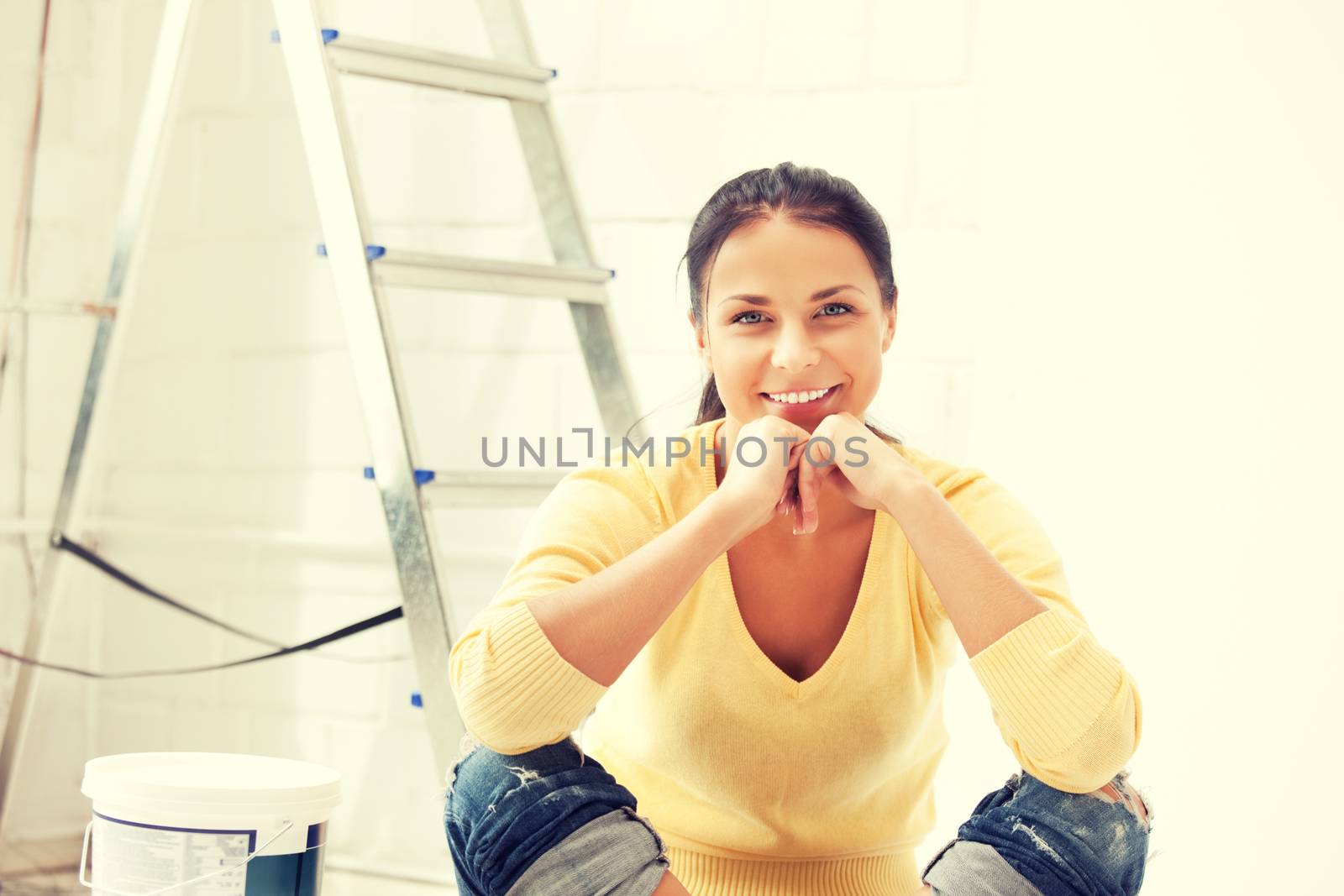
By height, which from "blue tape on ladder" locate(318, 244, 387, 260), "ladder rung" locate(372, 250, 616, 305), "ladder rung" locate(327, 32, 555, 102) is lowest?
"ladder rung" locate(372, 250, 616, 305)

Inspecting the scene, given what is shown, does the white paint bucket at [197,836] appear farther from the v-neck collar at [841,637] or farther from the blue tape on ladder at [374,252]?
the blue tape on ladder at [374,252]

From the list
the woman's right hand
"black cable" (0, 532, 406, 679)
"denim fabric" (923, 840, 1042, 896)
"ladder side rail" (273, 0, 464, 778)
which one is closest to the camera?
"denim fabric" (923, 840, 1042, 896)

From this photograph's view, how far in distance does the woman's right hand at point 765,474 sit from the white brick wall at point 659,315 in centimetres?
51

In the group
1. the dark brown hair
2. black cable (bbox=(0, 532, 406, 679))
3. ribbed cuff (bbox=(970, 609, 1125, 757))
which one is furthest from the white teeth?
black cable (bbox=(0, 532, 406, 679))

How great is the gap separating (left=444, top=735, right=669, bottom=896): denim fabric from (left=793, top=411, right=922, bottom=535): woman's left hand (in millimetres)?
354

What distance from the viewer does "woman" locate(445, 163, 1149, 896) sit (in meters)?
1.14

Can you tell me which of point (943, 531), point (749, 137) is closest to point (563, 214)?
point (749, 137)

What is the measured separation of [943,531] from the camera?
1229 mm

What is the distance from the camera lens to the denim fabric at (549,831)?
1.12 meters

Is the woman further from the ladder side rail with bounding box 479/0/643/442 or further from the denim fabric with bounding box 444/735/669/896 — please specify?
the ladder side rail with bounding box 479/0/643/442

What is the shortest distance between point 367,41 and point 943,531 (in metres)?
0.98

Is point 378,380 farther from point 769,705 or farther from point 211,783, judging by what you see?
point 769,705

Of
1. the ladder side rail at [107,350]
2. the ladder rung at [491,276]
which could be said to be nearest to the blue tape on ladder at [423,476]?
the ladder rung at [491,276]

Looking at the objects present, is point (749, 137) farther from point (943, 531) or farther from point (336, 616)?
point (336, 616)
